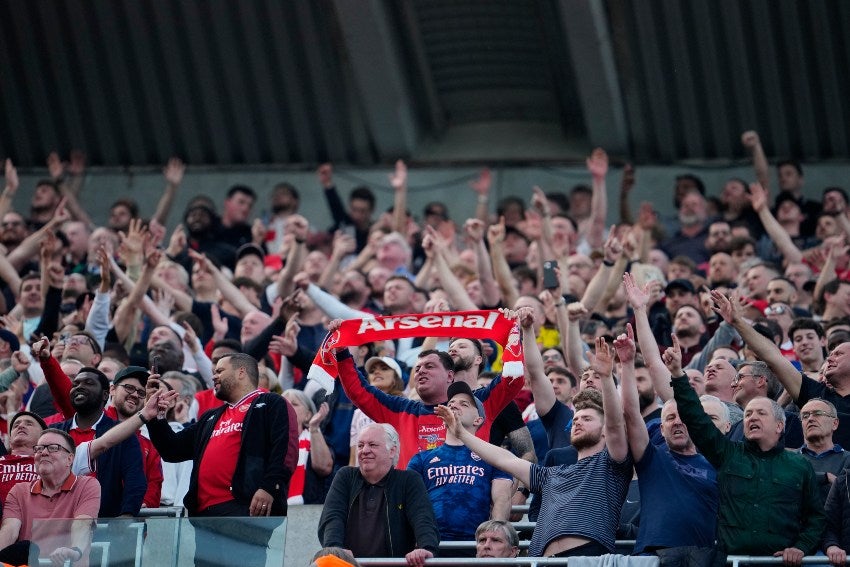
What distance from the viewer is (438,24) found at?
1992cm

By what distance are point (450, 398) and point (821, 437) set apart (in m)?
2.32

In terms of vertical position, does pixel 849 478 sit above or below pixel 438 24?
below

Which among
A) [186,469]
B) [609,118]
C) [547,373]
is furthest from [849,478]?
[609,118]

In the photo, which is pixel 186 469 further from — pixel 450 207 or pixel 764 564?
pixel 450 207

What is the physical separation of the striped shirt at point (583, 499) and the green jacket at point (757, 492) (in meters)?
0.51

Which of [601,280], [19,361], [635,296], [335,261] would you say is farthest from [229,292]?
[635,296]

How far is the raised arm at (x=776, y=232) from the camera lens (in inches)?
613

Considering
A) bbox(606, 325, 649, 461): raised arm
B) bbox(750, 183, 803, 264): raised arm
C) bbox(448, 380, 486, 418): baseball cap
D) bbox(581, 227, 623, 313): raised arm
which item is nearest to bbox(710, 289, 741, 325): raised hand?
bbox(606, 325, 649, 461): raised arm

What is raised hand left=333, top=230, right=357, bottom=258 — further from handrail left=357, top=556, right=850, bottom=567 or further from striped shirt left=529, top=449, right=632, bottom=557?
handrail left=357, top=556, right=850, bottom=567

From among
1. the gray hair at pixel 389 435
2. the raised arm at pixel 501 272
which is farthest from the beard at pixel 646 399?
the raised arm at pixel 501 272

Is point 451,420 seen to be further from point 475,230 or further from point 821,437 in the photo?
point 475,230

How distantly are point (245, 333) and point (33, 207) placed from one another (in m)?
5.66

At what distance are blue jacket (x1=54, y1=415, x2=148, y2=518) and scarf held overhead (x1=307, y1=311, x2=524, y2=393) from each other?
1295mm

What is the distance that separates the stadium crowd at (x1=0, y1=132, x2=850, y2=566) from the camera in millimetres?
10141
